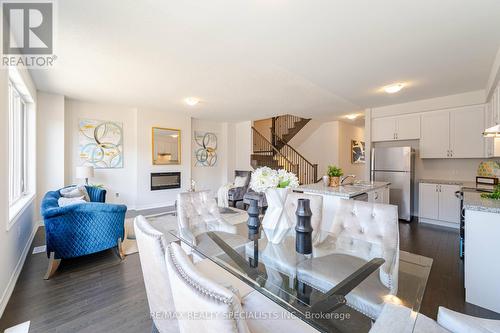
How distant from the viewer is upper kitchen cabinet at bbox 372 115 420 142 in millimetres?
4965

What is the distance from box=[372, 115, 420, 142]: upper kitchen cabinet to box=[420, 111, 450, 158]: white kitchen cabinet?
14 centimetres

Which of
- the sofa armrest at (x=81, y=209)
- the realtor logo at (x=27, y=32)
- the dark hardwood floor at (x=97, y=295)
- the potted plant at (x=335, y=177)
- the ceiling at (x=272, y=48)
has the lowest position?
the dark hardwood floor at (x=97, y=295)

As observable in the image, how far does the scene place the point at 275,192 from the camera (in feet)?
5.82

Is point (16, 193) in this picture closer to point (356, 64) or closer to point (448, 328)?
point (448, 328)

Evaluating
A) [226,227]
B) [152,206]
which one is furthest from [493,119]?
[152,206]

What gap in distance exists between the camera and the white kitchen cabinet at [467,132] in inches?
167

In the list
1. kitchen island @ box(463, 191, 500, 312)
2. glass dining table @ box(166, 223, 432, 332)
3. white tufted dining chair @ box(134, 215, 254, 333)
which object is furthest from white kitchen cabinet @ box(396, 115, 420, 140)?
white tufted dining chair @ box(134, 215, 254, 333)

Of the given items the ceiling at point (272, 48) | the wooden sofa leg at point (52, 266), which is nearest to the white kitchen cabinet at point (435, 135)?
the ceiling at point (272, 48)

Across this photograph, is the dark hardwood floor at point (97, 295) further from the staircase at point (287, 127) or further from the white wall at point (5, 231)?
the staircase at point (287, 127)

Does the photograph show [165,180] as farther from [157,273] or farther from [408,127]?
[408,127]

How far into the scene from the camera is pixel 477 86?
399 cm

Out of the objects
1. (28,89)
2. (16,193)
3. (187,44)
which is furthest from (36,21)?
(16,193)

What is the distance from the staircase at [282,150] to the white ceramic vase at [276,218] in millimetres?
5350

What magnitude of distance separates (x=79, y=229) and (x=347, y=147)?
25.4 feet
